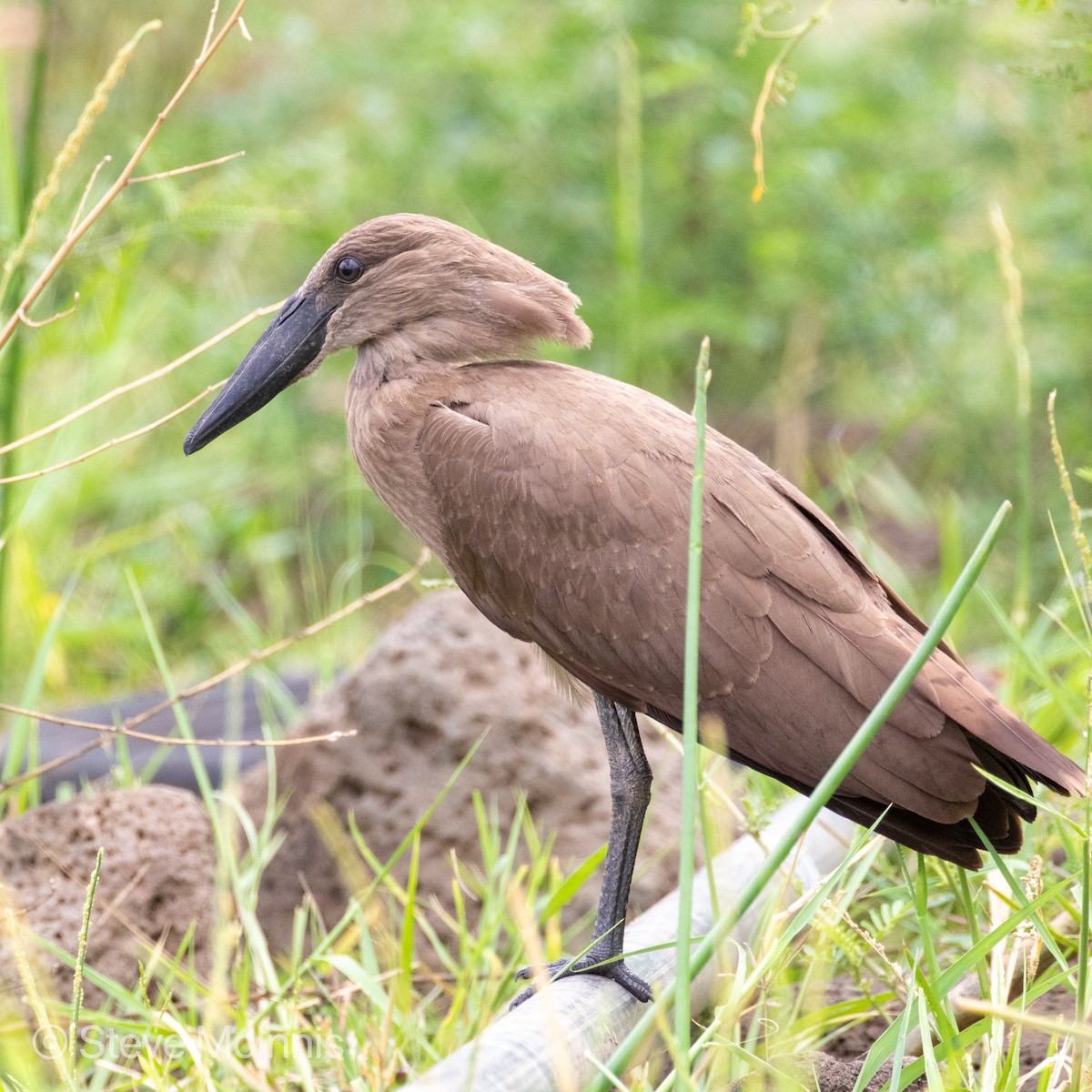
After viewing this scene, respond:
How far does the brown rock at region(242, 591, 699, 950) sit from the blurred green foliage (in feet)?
4.95

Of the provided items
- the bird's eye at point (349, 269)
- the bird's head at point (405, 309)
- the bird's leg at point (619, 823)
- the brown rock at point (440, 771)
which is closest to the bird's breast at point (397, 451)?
the bird's head at point (405, 309)

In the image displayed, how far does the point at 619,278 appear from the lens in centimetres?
559

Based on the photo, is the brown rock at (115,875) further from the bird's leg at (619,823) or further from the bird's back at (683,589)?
the bird's back at (683,589)

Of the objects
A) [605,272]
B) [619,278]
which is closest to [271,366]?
[619,278]

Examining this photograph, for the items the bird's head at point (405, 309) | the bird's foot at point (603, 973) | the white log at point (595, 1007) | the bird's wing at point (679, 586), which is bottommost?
the bird's foot at point (603, 973)

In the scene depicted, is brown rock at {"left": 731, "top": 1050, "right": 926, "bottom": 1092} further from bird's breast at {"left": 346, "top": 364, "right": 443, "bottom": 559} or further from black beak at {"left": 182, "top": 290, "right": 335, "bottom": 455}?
black beak at {"left": 182, "top": 290, "right": 335, "bottom": 455}

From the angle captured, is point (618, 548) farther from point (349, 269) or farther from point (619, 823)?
point (349, 269)

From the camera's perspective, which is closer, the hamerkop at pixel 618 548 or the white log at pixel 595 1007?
the white log at pixel 595 1007

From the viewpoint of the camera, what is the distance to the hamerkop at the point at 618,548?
210 cm

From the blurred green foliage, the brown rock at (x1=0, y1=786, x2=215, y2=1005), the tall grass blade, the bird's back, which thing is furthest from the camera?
the blurred green foliage

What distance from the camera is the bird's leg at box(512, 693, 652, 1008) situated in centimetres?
228

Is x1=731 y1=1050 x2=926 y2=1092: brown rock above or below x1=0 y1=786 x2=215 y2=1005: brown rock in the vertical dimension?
above

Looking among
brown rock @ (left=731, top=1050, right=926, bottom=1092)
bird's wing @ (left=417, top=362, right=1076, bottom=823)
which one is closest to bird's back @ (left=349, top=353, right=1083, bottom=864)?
bird's wing @ (left=417, top=362, right=1076, bottom=823)

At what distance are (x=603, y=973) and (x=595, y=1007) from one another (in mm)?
152
